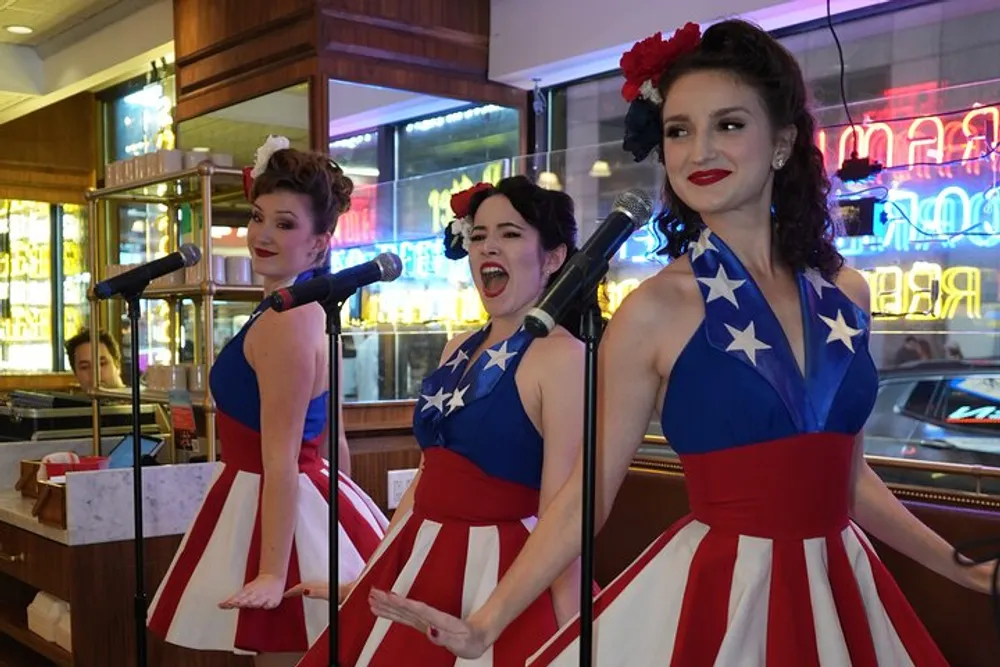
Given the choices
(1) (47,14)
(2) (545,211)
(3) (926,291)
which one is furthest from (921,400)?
(1) (47,14)

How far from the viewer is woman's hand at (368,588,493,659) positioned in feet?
4.27

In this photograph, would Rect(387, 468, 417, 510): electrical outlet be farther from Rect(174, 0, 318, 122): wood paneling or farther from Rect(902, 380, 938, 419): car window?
Rect(902, 380, 938, 419): car window

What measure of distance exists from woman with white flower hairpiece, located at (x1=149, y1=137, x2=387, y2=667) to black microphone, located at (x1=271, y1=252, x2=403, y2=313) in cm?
57

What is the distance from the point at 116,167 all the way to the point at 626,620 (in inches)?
124

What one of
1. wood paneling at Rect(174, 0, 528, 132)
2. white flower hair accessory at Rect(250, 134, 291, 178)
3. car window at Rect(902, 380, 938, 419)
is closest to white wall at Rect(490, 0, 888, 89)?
wood paneling at Rect(174, 0, 528, 132)

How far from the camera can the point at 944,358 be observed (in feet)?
9.91

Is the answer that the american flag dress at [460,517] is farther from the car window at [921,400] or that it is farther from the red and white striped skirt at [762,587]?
the car window at [921,400]

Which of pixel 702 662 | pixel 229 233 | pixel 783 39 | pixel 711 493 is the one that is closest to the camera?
pixel 702 662

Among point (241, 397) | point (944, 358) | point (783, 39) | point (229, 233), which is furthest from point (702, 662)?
point (783, 39)

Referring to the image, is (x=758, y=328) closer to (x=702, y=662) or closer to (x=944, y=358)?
(x=702, y=662)

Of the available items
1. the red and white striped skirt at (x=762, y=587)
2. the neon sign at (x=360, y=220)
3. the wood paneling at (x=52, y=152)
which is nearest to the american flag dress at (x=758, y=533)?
the red and white striped skirt at (x=762, y=587)

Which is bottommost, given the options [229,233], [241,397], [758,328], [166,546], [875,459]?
[166,546]

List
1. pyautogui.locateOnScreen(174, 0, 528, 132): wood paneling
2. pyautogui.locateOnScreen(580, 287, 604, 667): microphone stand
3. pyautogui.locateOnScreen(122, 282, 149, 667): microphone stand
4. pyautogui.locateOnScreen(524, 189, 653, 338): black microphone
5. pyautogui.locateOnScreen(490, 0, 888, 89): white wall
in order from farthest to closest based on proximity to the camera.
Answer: pyautogui.locateOnScreen(174, 0, 528, 132): wood paneling, pyautogui.locateOnScreen(490, 0, 888, 89): white wall, pyautogui.locateOnScreen(122, 282, 149, 667): microphone stand, pyautogui.locateOnScreen(580, 287, 604, 667): microphone stand, pyautogui.locateOnScreen(524, 189, 653, 338): black microphone

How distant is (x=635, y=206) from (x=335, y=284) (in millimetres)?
568
